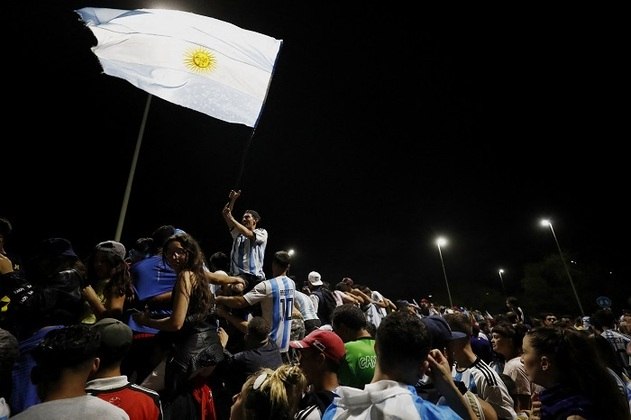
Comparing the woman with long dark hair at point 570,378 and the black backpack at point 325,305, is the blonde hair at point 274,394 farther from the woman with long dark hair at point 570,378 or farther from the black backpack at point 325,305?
the black backpack at point 325,305

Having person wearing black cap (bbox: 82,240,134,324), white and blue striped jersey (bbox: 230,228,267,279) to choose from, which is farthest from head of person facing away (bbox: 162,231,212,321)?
white and blue striped jersey (bbox: 230,228,267,279)

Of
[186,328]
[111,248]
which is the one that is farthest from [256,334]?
[111,248]

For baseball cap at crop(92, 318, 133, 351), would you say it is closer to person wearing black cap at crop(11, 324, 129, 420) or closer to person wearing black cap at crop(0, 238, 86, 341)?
person wearing black cap at crop(11, 324, 129, 420)

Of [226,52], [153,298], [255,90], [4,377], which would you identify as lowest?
[4,377]

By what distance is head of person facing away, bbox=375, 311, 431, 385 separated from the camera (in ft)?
7.84

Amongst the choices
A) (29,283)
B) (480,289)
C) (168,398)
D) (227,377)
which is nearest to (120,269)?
(29,283)

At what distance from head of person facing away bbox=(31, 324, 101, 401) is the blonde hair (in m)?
1.19

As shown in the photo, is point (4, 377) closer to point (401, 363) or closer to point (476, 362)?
point (401, 363)

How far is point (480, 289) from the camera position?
74562 mm

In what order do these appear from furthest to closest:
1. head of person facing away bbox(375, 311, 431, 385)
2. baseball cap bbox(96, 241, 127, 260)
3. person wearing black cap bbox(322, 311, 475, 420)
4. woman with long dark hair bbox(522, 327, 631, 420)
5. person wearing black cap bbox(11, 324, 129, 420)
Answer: baseball cap bbox(96, 241, 127, 260) → woman with long dark hair bbox(522, 327, 631, 420) → head of person facing away bbox(375, 311, 431, 385) → person wearing black cap bbox(11, 324, 129, 420) → person wearing black cap bbox(322, 311, 475, 420)

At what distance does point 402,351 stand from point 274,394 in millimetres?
1076

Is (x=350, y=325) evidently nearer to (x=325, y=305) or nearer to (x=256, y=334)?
(x=256, y=334)

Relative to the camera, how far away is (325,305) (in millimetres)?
9211

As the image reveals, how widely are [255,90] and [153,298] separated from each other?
17.3 ft
